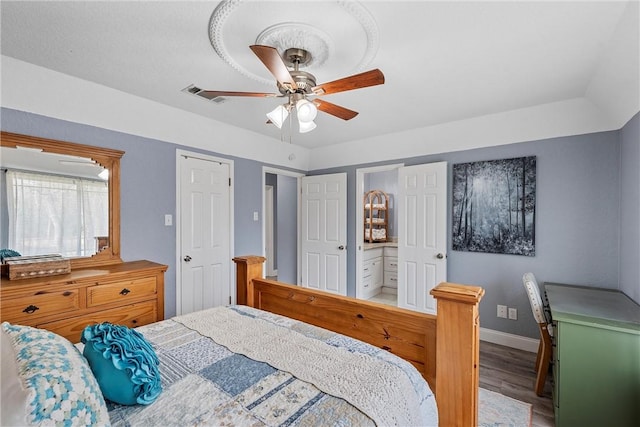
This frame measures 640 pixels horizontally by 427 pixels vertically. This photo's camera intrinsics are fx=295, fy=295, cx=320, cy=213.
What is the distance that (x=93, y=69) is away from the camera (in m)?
2.25

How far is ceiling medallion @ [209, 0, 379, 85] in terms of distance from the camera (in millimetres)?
1559

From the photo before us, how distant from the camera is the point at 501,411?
2.05 m

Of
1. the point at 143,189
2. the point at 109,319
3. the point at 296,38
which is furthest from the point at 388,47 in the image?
the point at 109,319

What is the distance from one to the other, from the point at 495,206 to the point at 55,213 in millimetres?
4065

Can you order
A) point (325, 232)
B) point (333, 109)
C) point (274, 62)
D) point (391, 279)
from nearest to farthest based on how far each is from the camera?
point (274, 62) → point (333, 109) → point (325, 232) → point (391, 279)

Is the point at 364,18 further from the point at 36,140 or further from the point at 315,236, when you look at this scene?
the point at 315,236

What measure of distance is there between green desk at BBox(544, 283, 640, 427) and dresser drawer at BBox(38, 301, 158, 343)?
299 cm

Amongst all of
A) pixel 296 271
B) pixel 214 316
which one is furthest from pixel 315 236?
pixel 214 316

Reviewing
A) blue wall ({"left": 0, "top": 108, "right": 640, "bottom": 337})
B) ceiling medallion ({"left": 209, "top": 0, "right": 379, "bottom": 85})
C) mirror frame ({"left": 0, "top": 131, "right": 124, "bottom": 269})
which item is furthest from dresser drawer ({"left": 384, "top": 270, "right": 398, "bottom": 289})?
mirror frame ({"left": 0, "top": 131, "right": 124, "bottom": 269})

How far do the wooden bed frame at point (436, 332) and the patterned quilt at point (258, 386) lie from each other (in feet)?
0.66

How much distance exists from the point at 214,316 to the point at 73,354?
Answer: 0.81m

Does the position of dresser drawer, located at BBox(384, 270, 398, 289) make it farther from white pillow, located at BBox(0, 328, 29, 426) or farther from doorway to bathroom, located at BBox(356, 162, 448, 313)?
white pillow, located at BBox(0, 328, 29, 426)

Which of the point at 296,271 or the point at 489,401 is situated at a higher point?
the point at 296,271

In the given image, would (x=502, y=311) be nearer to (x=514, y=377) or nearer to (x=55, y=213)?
(x=514, y=377)
